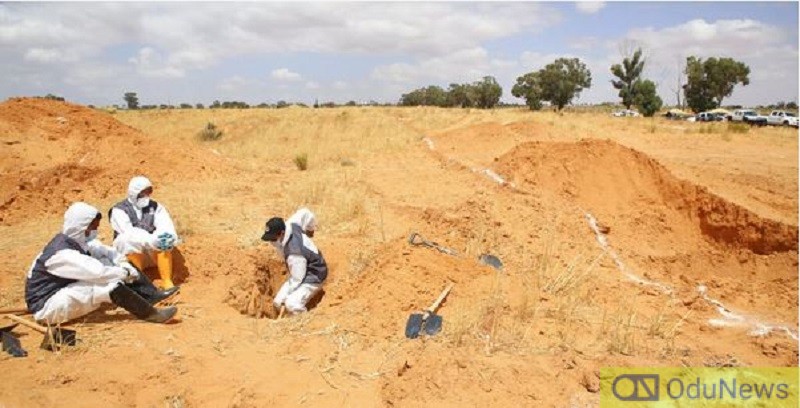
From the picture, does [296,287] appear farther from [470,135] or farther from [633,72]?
[633,72]

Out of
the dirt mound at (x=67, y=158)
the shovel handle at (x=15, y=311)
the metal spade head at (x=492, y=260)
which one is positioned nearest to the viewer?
the shovel handle at (x=15, y=311)

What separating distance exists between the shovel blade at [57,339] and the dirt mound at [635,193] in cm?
807

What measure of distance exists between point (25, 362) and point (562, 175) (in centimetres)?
899

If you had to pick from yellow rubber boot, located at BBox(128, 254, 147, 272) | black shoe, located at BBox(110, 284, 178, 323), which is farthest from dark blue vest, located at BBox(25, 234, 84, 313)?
yellow rubber boot, located at BBox(128, 254, 147, 272)

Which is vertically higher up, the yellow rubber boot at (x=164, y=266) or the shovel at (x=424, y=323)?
the yellow rubber boot at (x=164, y=266)

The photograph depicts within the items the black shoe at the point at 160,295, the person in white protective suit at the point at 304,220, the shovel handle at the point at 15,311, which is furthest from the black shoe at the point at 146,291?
the person in white protective suit at the point at 304,220

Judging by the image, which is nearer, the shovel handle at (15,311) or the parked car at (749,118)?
the shovel handle at (15,311)

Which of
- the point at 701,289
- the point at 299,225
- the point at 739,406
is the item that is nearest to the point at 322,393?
the point at 299,225

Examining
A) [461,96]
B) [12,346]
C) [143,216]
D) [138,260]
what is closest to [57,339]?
[12,346]

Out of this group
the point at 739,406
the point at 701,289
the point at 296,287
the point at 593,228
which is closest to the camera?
the point at 739,406

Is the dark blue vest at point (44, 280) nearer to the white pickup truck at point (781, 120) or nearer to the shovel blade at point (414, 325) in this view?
the shovel blade at point (414, 325)

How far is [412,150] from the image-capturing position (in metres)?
15.5

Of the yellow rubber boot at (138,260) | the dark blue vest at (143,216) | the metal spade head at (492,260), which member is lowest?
the metal spade head at (492,260)

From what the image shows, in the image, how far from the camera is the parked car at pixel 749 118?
1102 inches
